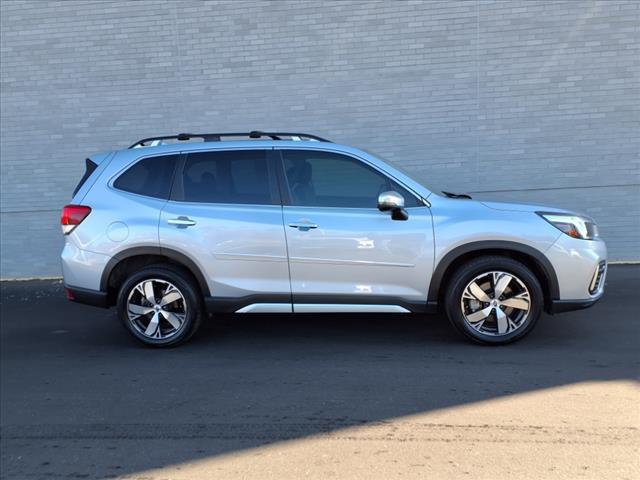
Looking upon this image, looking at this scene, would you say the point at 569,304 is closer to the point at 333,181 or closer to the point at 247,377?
the point at 333,181

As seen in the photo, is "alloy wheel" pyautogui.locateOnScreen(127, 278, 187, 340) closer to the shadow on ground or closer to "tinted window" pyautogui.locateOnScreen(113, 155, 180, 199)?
the shadow on ground

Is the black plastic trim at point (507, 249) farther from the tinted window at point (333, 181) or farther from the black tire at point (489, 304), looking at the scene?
the tinted window at point (333, 181)

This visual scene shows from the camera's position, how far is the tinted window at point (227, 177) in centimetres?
503

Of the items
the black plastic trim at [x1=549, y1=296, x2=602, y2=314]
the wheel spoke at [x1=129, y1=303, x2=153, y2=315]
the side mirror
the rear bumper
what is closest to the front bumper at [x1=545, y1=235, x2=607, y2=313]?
the black plastic trim at [x1=549, y1=296, x2=602, y2=314]

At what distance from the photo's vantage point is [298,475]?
121 inches

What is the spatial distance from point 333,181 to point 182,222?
140 centimetres

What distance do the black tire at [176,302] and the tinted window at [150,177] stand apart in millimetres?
697

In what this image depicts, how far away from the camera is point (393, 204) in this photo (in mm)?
4676

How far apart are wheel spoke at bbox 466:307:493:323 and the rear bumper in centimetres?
329

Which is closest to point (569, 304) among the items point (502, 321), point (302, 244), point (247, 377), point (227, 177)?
point (502, 321)

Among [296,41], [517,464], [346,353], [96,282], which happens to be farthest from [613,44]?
[96,282]

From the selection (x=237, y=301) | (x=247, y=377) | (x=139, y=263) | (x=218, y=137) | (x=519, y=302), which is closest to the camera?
(x=247, y=377)

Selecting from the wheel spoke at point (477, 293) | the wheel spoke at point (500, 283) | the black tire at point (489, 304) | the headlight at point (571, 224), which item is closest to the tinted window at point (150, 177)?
the black tire at point (489, 304)

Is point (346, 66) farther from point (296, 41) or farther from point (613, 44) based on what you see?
point (613, 44)
